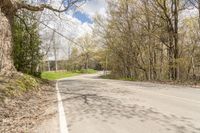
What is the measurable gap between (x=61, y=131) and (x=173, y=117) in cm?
309

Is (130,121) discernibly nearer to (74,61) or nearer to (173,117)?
(173,117)

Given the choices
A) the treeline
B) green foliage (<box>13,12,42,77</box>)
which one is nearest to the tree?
green foliage (<box>13,12,42,77</box>)

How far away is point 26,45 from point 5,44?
46.0 ft

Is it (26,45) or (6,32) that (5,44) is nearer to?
(6,32)

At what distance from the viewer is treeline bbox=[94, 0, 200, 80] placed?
31.1 meters

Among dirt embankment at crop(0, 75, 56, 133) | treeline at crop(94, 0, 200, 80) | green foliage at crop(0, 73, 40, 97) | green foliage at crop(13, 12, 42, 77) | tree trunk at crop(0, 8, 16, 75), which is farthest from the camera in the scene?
treeline at crop(94, 0, 200, 80)

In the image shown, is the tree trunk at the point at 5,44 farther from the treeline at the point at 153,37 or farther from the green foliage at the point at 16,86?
the treeline at the point at 153,37

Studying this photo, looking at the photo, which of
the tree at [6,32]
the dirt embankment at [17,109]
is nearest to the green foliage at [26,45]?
the tree at [6,32]

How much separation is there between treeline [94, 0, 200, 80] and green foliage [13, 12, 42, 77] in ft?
41.4

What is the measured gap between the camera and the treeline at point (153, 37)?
31.1 meters

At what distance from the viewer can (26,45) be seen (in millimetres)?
30578

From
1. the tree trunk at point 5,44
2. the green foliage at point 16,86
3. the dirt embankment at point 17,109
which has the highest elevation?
the tree trunk at point 5,44

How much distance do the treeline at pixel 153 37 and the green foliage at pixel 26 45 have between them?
41.4 feet

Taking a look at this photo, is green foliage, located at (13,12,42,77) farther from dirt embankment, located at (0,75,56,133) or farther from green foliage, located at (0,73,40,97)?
dirt embankment, located at (0,75,56,133)
